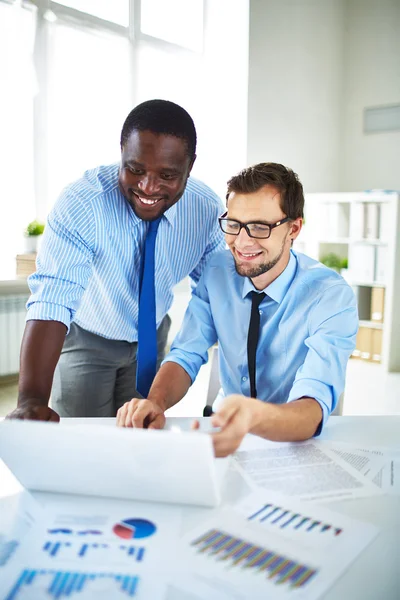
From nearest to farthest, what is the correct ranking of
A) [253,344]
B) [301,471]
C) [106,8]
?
[301,471]
[253,344]
[106,8]

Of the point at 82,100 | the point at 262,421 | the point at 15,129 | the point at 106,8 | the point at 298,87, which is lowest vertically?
the point at 262,421

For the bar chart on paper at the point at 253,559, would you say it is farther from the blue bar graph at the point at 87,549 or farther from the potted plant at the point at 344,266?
the potted plant at the point at 344,266

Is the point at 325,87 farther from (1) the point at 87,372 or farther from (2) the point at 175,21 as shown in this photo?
(1) the point at 87,372

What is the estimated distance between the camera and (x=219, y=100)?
531cm

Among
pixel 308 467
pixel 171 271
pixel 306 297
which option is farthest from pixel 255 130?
pixel 308 467

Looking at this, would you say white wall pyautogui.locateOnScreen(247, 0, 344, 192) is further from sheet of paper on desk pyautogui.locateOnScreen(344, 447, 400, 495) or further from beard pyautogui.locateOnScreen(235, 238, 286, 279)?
sheet of paper on desk pyautogui.locateOnScreen(344, 447, 400, 495)

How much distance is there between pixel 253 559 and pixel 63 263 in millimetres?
1005

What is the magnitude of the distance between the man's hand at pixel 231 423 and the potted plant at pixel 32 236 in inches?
129

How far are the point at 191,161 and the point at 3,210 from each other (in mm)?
2844

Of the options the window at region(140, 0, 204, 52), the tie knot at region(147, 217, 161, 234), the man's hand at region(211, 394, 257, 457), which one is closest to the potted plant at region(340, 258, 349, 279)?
the window at region(140, 0, 204, 52)

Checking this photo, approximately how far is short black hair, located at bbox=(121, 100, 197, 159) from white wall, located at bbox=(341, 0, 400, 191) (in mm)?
4553

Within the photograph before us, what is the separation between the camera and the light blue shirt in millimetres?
1340

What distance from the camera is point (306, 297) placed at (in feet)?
4.90

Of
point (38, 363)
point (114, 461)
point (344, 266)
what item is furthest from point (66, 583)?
point (344, 266)
